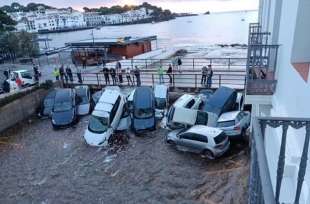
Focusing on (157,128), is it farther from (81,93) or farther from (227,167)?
(81,93)

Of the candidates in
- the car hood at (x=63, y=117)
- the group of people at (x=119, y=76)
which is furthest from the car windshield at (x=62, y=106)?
the group of people at (x=119, y=76)

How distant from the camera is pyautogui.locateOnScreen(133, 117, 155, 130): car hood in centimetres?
1478

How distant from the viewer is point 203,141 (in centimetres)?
1217

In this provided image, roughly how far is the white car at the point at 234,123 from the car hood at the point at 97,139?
5478mm

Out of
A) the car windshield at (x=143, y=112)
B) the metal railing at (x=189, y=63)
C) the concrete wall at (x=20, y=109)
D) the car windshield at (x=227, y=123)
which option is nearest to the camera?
the car windshield at (x=227, y=123)

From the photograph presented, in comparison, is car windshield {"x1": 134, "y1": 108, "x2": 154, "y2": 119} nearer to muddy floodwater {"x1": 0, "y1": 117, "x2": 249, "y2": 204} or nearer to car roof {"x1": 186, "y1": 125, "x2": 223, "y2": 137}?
muddy floodwater {"x1": 0, "y1": 117, "x2": 249, "y2": 204}

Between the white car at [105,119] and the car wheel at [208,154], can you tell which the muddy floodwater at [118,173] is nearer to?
the car wheel at [208,154]

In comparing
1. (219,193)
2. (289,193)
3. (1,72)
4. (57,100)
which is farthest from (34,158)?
(1,72)

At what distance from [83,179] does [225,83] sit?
428 inches

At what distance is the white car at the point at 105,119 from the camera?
1394 centimetres

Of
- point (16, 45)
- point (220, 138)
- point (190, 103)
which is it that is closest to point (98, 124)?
point (190, 103)

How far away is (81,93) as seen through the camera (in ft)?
60.2

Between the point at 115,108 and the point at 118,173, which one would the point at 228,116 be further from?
the point at 115,108

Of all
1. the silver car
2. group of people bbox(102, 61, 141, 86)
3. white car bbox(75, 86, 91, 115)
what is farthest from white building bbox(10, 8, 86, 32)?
the silver car
